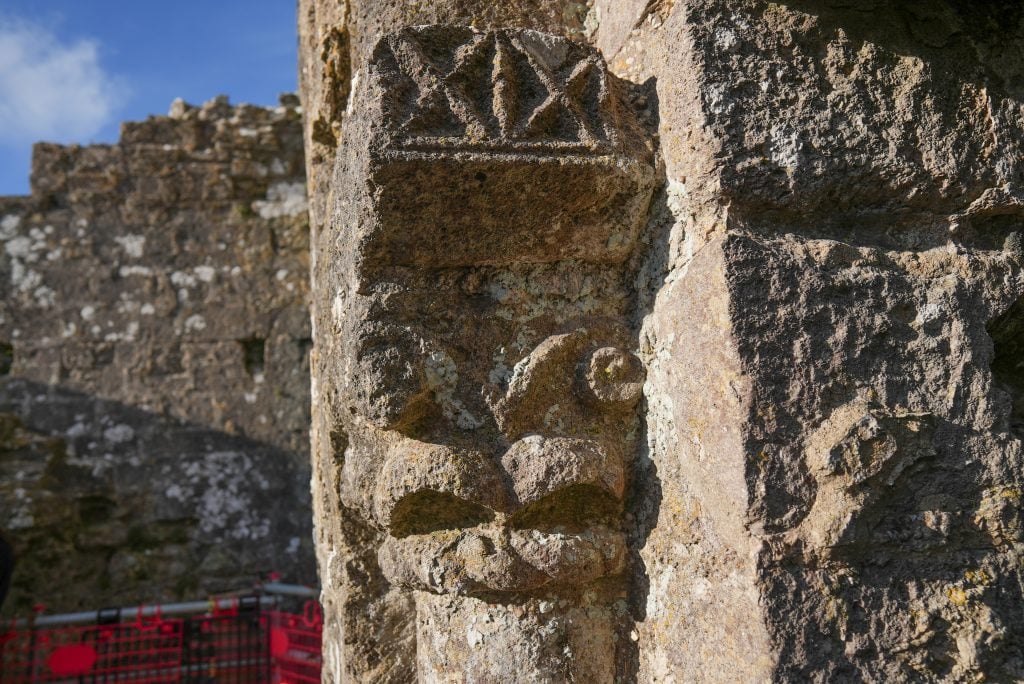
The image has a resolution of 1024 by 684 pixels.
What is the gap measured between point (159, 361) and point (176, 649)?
1720 mm

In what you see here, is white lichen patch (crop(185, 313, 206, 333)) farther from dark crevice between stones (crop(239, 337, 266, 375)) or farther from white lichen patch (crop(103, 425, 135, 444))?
white lichen patch (crop(103, 425, 135, 444))

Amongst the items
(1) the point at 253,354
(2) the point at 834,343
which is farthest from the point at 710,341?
(1) the point at 253,354

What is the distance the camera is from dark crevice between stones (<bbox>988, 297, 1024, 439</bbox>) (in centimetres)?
124

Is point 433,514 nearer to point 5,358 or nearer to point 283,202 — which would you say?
point 283,202

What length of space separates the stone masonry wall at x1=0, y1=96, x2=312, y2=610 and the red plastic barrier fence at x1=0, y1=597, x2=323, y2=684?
0.33m

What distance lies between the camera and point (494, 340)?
1.33 m

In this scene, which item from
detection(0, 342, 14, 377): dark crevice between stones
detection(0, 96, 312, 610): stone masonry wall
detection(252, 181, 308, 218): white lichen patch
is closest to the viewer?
detection(0, 96, 312, 610): stone masonry wall

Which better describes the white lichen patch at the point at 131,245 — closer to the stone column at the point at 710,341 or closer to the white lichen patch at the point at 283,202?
the white lichen patch at the point at 283,202

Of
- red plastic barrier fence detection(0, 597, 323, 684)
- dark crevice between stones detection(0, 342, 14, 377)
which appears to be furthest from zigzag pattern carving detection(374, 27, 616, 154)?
dark crevice between stones detection(0, 342, 14, 377)

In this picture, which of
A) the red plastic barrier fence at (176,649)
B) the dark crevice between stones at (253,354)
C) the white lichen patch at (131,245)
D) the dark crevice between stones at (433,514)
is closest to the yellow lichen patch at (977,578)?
the dark crevice between stones at (433,514)

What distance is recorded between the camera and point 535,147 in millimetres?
1264

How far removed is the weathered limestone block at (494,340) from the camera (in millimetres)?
1240

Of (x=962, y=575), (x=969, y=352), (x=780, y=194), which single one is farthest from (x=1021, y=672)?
(x=780, y=194)

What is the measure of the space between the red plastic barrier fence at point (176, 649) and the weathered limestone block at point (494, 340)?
331 cm
